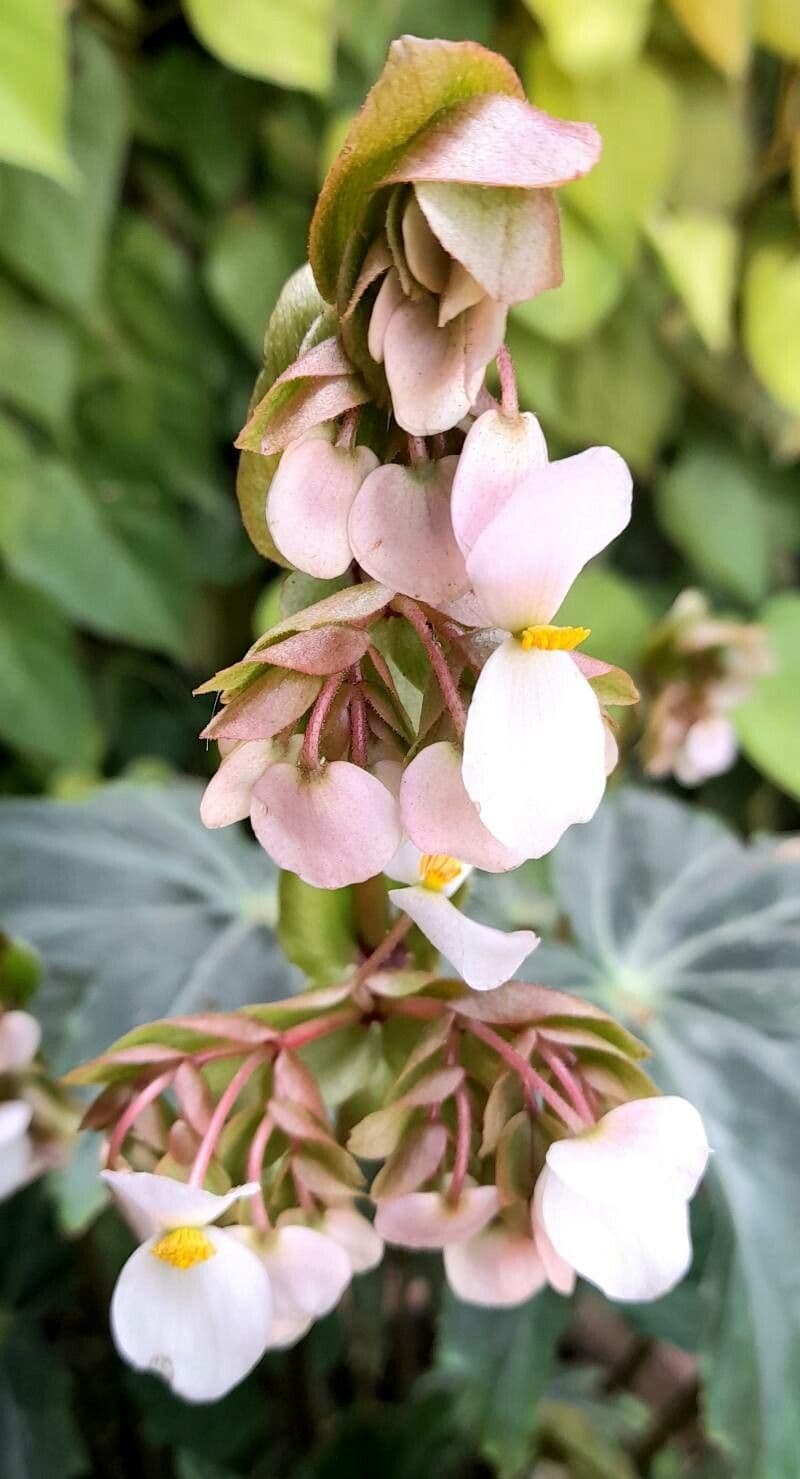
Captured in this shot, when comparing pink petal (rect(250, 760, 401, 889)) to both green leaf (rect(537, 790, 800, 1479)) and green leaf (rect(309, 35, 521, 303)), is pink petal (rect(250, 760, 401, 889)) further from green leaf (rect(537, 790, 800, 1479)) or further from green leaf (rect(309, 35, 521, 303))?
green leaf (rect(537, 790, 800, 1479))

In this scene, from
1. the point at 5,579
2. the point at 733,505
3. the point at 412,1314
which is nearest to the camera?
the point at 412,1314

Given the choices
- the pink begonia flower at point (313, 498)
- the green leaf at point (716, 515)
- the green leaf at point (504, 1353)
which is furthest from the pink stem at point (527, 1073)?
the green leaf at point (716, 515)

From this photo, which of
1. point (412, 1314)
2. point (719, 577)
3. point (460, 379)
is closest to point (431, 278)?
point (460, 379)

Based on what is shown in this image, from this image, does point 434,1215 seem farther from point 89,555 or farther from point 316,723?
point 89,555

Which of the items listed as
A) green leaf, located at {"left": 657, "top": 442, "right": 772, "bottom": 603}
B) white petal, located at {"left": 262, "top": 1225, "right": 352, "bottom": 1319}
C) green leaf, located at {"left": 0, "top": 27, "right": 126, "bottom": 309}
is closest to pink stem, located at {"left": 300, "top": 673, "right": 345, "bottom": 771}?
white petal, located at {"left": 262, "top": 1225, "right": 352, "bottom": 1319}

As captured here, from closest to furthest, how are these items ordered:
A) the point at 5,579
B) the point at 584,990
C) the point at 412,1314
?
the point at 584,990 → the point at 412,1314 → the point at 5,579

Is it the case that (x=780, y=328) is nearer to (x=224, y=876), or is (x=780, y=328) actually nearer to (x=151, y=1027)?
(x=224, y=876)

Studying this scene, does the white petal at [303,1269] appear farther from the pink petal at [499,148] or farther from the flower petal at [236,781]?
the pink petal at [499,148]
